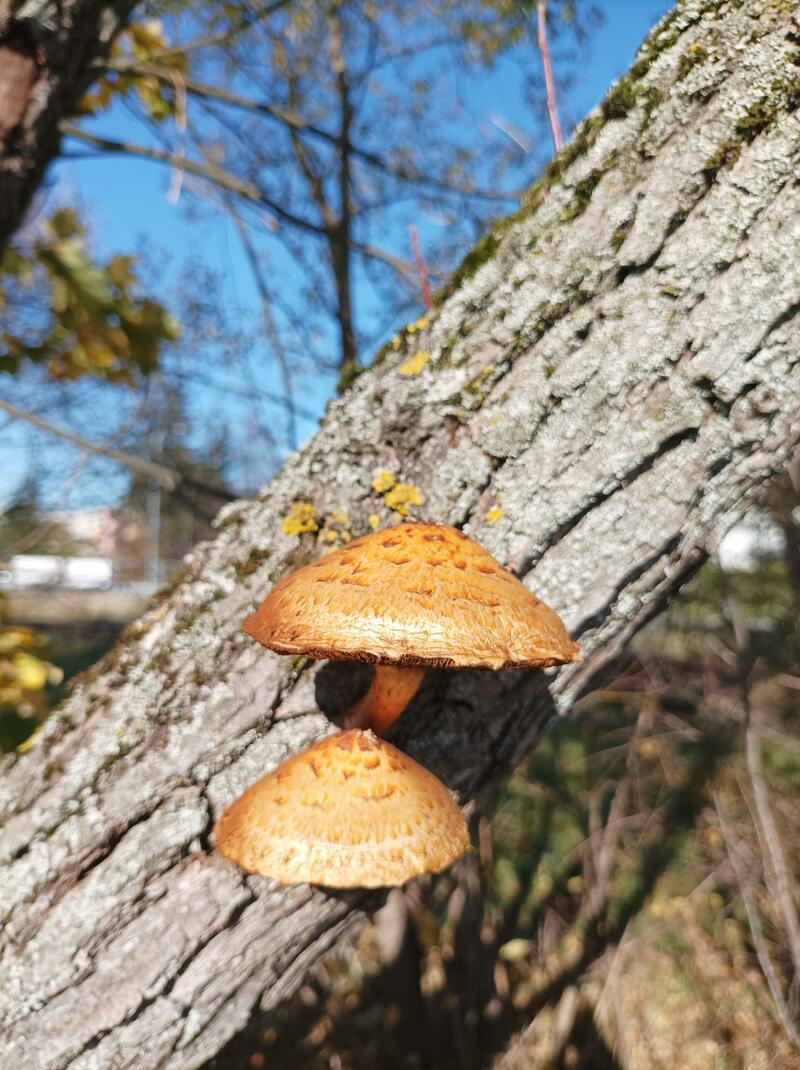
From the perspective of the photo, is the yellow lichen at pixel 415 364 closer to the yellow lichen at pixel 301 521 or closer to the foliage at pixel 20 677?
the yellow lichen at pixel 301 521

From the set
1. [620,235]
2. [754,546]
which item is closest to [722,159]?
[620,235]

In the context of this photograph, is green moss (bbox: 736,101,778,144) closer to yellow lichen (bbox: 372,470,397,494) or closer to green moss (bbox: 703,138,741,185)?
green moss (bbox: 703,138,741,185)

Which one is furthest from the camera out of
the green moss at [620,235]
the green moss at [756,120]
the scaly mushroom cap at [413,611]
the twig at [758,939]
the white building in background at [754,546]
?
the white building in background at [754,546]

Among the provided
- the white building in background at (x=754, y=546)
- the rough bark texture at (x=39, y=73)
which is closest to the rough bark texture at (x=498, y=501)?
the rough bark texture at (x=39, y=73)

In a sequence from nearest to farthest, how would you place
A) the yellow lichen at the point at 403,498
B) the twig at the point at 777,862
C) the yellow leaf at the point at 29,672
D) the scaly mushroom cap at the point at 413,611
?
the scaly mushroom cap at the point at 413,611
the yellow lichen at the point at 403,498
the yellow leaf at the point at 29,672
the twig at the point at 777,862

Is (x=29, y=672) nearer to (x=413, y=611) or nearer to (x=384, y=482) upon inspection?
(x=384, y=482)

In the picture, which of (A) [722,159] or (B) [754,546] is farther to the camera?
(B) [754,546]

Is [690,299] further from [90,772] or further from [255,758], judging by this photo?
[90,772]
